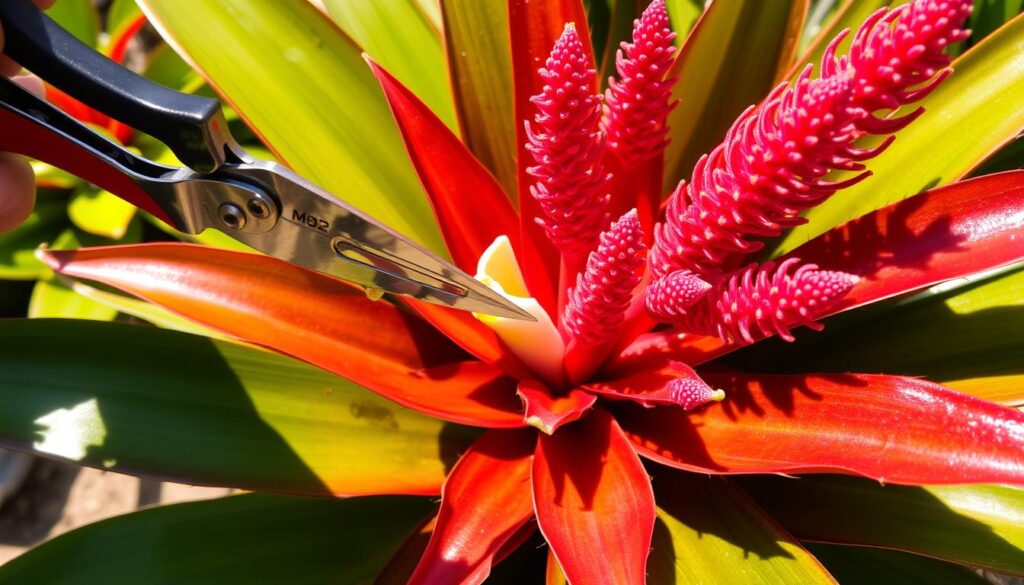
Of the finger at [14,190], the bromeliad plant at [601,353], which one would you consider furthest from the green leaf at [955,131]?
the finger at [14,190]

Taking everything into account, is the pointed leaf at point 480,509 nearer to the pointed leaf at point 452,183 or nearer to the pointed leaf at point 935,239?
the pointed leaf at point 452,183

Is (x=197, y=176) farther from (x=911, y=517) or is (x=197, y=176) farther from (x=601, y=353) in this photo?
(x=911, y=517)

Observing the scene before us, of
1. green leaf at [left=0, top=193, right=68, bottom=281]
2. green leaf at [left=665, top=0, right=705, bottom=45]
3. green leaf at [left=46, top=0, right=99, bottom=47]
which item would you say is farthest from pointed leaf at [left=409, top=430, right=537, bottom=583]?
green leaf at [left=46, top=0, right=99, bottom=47]

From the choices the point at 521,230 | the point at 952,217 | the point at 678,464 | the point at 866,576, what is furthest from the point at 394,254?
the point at 866,576

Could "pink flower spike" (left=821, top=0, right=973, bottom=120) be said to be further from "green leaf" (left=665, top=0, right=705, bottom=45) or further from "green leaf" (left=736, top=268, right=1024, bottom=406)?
"green leaf" (left=665, top=0, right=705, bottom=45)

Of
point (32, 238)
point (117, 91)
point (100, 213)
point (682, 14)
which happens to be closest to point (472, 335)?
point (117, 91)

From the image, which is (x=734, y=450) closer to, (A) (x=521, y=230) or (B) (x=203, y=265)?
(A) (x=521, y=230)
